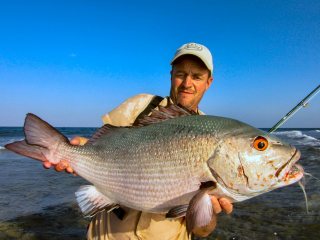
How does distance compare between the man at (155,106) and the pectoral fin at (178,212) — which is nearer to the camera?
the pectoral fin at (178,212)

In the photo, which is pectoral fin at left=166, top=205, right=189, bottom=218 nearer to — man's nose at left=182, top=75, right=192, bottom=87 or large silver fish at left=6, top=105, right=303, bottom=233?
large silver fish at left=6, top=105, right=303, bottom=233

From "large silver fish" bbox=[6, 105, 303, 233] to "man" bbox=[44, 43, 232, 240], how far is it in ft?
1.04

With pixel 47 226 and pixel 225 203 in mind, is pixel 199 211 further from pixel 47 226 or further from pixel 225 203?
pixel 47 226

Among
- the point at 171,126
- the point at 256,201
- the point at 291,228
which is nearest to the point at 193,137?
the point at 171,126

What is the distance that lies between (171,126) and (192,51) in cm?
121

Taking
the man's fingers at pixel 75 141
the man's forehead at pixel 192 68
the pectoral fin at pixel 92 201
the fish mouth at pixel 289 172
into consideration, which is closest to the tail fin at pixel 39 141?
the man's fingers at pixel 75 141

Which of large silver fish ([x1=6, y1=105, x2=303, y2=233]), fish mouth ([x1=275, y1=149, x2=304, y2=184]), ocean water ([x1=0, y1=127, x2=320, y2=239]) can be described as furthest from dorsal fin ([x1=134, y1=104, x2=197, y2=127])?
ocean water ([x1=0, y1=127, x2=320, y2=239])

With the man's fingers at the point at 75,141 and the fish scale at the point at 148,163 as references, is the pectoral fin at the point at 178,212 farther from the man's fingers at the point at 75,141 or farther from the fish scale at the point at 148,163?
the man's fingers at the point at 75,141

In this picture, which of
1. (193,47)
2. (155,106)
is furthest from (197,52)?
(155,106)

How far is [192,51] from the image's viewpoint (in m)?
3.86

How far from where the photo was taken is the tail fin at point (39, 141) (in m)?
3.05

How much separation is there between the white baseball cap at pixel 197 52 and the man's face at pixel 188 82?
0.08 meters

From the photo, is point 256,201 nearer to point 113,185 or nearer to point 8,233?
point 8,233

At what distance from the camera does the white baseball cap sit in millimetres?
3850
